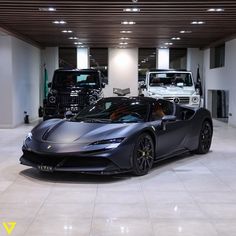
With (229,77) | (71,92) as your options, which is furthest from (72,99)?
(229,77)

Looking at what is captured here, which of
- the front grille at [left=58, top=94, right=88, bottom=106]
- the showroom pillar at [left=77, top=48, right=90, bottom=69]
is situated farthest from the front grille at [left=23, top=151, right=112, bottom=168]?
the showroom pillar at [left=77, top=48, right=90, bottom=69]

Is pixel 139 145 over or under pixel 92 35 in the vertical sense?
under

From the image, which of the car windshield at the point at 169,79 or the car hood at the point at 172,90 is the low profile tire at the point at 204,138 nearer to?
the car hood at the point at 172,90

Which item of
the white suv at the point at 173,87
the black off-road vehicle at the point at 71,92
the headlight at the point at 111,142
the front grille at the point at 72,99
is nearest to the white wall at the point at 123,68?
the white suv at the point at 173,87

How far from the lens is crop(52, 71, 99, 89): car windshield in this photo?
13.1 m

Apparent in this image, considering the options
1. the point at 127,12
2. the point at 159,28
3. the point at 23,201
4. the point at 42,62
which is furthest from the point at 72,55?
the point at 23,201

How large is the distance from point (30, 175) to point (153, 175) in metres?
1.81

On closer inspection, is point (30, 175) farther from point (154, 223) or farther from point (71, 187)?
point (154, 223)

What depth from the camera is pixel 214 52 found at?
1745 centimetres

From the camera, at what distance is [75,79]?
43.2 feet

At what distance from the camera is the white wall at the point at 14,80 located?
12531mm

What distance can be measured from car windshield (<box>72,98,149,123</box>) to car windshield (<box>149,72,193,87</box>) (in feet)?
23.2

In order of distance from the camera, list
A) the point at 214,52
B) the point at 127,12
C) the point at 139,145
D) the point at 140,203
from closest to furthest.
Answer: the point at 140,203 < the point at 139,145 < the point at 127,12 < the point at 214,52

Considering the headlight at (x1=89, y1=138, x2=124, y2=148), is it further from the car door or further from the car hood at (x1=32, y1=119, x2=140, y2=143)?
the car door
